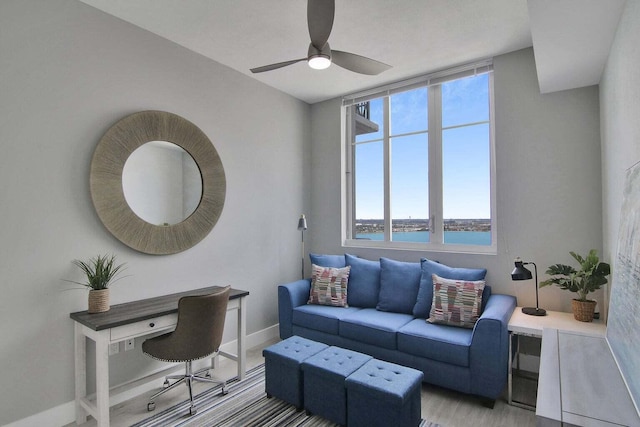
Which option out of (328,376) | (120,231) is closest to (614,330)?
(328,376)

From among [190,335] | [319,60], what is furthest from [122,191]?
[319,60]

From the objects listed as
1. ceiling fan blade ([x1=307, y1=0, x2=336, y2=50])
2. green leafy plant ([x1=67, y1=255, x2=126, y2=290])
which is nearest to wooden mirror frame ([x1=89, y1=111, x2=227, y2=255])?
green leafy plant ([x1=67, y1=255, x2=126, y2=290])

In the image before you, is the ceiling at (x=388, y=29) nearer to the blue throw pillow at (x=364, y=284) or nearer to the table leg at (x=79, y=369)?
the blue throw pillow at (x=364, y=284)

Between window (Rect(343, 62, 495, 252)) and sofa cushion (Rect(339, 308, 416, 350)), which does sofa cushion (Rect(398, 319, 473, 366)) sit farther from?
window (Rect(343, 62, 495, 252))

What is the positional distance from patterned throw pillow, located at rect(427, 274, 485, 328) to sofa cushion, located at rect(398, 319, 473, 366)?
0.07m

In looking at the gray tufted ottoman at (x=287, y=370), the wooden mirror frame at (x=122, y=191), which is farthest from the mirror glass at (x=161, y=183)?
the gray tufted ottoman at (x=287, y=370)

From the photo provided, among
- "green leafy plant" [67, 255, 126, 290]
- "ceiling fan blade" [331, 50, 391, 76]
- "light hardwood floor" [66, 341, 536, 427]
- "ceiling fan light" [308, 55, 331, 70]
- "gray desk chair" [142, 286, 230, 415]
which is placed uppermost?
"ceiling fan blade" [331, 50, 391, 76]

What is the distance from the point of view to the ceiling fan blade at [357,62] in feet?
7.89

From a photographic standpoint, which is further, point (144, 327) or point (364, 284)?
point (364, 284)

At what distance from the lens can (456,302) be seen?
2914 millimetres

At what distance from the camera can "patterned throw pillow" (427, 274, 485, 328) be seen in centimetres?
285

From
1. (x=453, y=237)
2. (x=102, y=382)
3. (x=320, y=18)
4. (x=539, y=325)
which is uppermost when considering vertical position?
(x=320, y=18)

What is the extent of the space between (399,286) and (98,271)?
268cm

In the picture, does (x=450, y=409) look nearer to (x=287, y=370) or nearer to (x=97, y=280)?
(x=287, y=370)
